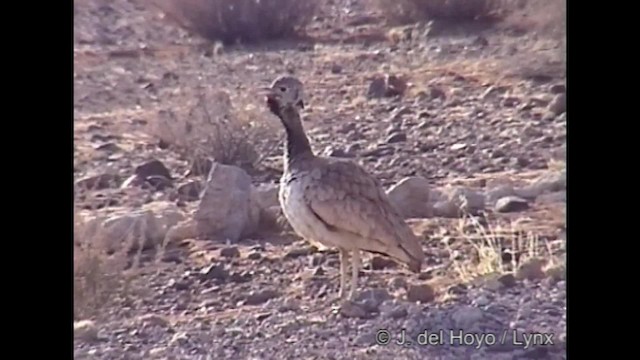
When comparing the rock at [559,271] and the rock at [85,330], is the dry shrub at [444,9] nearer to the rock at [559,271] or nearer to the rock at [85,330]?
the rock at [559,271]

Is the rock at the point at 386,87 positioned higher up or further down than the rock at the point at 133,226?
higher up

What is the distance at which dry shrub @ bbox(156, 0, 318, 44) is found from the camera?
3.54m

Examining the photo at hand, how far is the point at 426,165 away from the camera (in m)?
3.54

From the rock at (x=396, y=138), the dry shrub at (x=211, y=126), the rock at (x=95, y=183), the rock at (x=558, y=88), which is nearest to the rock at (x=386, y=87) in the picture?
the rock at (x=396, y=138)

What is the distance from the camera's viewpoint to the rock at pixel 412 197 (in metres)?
3.49

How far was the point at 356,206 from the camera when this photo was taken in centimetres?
343

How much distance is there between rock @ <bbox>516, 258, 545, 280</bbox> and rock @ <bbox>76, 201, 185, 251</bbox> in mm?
1136

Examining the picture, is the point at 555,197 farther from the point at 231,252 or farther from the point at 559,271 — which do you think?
the point at 231,252

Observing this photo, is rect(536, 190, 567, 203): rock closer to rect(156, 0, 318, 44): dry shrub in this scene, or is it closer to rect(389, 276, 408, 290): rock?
rect(389, 276, 408, 290): rock

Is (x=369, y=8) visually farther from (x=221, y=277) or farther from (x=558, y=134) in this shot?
(x=221, y=277)
